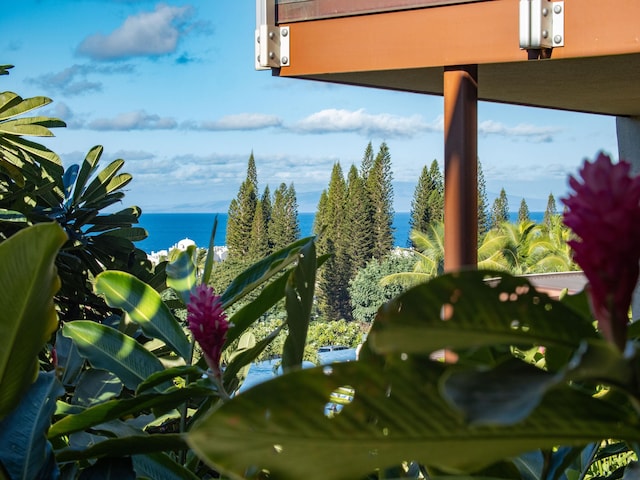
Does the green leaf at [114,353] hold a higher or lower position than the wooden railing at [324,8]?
lower

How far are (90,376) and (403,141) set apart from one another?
53909 millimetres

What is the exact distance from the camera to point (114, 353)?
0.61 metres

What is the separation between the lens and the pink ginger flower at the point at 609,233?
0.22 meters

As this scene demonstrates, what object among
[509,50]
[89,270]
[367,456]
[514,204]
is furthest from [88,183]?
[514,204]

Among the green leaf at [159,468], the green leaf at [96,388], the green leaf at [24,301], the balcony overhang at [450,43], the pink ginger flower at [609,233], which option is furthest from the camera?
the balcony overhang at [450,43]

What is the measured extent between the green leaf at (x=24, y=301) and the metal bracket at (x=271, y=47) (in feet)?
7.44

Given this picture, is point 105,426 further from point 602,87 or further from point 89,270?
point 602,87

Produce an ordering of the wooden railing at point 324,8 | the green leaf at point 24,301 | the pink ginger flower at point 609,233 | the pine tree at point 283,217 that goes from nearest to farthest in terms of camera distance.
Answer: the pink ginger flower at point 609,233 → the green leaf at point 24,301 → the wooden railing at point 324,8 → the pine tree at point 283,217

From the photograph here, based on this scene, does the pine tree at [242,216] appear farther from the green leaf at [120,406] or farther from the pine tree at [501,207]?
the green leaf at [120,406]

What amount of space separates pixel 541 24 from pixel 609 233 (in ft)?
7.00

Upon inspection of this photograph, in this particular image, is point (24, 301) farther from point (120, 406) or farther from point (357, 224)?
point (357, 224)

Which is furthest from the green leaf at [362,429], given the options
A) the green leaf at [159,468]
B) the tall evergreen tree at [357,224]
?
the tall evergreen tree at [357,224]

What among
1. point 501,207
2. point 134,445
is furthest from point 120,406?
point 501,207

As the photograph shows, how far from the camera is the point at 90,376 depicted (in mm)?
660
